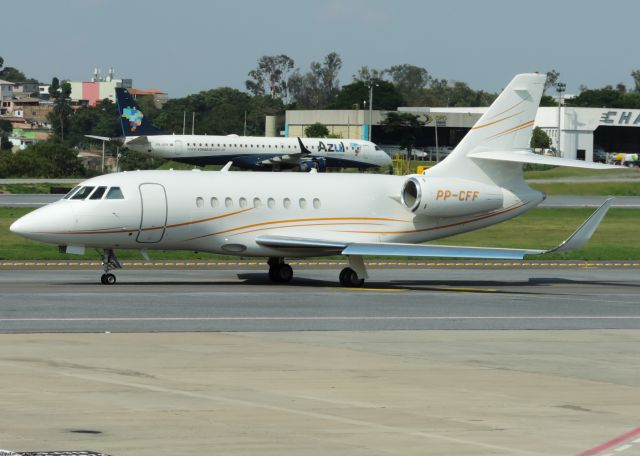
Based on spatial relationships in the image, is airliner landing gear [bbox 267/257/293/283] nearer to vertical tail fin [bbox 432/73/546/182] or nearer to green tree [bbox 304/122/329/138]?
vertical tail fin [bbox 432/73/546/182]

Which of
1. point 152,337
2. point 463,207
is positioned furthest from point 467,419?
point 463,207

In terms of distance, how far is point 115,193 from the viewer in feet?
101

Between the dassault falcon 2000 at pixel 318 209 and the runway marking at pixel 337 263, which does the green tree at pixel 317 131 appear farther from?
the dassault falcon 2000 at pixel 318 209

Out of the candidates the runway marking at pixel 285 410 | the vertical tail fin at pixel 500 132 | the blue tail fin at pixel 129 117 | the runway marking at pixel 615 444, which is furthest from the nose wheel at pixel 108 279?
the blue tail fin at pixel 129 117

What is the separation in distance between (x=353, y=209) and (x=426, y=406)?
59.8ft

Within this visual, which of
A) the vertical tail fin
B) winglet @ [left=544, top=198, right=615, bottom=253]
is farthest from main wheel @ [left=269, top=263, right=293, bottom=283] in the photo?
winglet @ [left=544, top=198, right=615, bottom=253]

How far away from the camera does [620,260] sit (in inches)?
1734

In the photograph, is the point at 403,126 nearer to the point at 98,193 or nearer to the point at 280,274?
the point at 280,274

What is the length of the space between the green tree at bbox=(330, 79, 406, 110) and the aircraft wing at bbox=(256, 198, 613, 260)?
157 m

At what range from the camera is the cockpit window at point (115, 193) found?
3086cm

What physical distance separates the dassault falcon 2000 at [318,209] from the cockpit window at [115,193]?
3cm

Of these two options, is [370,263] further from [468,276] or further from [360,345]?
[360,345]

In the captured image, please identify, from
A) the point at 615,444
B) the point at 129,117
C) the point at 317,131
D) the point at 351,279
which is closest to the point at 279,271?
the point at 351,279

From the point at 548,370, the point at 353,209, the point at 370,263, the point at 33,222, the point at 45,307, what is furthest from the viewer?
the point at 370,263
